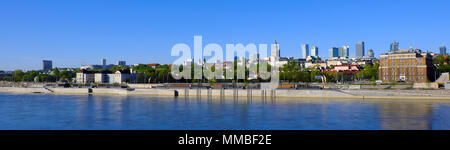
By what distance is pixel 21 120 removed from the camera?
30750mm

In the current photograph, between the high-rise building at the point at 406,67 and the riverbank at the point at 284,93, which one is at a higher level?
the high-rise building at the point at 406,67

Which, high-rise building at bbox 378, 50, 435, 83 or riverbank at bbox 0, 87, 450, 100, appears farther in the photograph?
high-rise building at bbox 378, 50, 435, 83

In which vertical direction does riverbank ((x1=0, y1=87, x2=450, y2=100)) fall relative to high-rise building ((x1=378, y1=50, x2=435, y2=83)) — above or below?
below

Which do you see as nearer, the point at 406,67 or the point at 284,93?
the point at 284,93

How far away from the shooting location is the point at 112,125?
27.5 meters

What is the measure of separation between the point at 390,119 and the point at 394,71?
61.1m

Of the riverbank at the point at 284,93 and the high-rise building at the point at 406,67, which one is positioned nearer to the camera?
the riverbank at the point at 284,93

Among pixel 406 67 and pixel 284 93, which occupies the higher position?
pixel 406 67

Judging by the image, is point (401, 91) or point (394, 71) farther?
point (394, 71)
